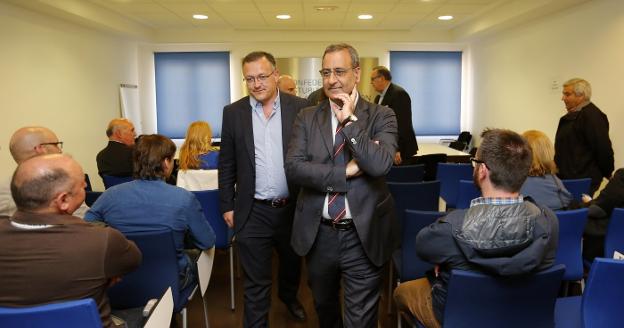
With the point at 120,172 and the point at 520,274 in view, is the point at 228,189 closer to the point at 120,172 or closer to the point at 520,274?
the point at 520,274

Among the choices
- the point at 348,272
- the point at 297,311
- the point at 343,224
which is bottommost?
the point at 297,311

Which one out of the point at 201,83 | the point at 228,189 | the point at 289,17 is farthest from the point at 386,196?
the point at 201,83

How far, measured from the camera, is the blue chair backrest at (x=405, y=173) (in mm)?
3908

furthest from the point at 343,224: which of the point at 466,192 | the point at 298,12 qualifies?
the point at 298,12

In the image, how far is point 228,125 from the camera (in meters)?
2.41

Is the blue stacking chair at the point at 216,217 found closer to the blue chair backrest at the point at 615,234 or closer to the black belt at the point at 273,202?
the black belt at the point at 273,202

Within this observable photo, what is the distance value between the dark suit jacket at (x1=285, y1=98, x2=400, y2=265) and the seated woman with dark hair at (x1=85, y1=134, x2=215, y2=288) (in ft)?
1.92

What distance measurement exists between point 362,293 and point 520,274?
66 centimetres

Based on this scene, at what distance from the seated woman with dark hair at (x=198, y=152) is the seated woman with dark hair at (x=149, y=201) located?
1.66 m

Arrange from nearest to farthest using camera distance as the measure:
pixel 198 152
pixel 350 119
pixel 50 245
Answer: pixel 50 245, pixel 350 119, pixel 198 152

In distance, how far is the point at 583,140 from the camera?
4172 millimetres

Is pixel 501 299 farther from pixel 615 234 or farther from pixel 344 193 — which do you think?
pixel 615 234

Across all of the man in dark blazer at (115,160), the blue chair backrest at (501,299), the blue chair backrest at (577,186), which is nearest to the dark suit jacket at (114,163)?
the man in dark blazer at (115,160)

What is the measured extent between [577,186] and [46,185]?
3212mm
